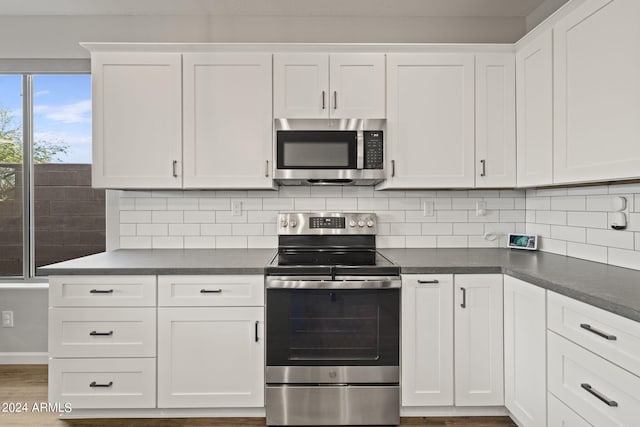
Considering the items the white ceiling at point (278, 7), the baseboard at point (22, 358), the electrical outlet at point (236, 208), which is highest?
the white ceiling at point (278, 7)

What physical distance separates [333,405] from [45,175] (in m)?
2.69

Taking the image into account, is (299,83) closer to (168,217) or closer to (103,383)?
(168,217)

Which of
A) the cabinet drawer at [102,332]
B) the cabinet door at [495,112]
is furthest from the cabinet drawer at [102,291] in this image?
the cabinet door at [495,112]

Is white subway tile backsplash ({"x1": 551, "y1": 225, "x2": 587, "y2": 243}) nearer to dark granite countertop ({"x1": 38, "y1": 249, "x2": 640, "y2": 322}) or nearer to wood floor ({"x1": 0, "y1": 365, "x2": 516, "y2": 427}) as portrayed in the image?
dark granite countertop ({"x1": 38, "y1": 249, "x2": 640, "y2": 322})

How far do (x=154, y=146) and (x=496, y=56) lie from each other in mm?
2249

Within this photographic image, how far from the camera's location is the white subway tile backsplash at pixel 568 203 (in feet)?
7.69

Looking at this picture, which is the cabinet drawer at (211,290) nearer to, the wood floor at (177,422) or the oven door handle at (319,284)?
the oven door handle at (319,284)

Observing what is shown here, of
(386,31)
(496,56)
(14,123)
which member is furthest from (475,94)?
(14,123)

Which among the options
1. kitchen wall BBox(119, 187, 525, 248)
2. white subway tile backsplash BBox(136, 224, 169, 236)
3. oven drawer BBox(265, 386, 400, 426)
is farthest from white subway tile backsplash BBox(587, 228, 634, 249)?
white subway tile backsplash BBox(136, 224, 169, 236)

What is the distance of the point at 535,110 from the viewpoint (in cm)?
233

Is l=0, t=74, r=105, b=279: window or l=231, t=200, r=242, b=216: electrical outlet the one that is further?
l=0, t=74, r=105, b=279: window

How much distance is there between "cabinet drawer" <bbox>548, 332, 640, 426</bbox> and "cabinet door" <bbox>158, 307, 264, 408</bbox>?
1400mm

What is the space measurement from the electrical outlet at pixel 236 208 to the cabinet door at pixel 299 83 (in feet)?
2.32

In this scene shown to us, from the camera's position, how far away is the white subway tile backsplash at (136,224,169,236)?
288cm
